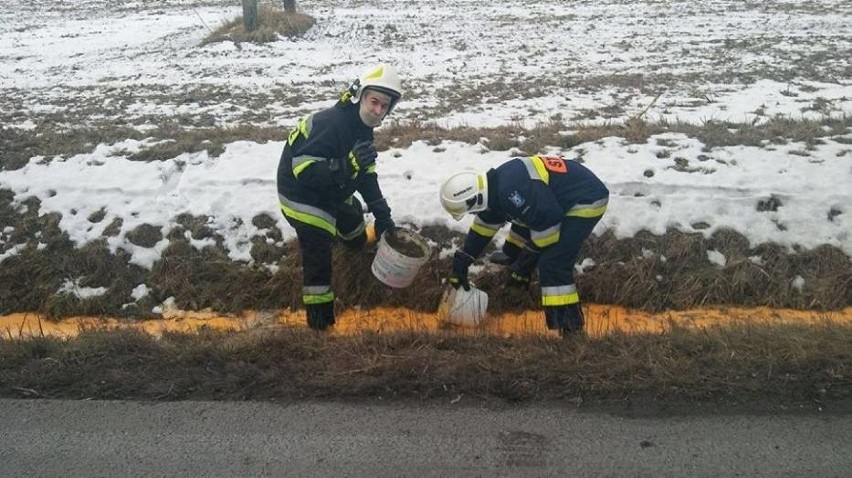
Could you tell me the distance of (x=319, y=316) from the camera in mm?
4730

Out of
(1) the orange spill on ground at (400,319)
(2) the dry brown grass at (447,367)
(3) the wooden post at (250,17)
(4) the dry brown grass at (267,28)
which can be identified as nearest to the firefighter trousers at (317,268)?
(1) the orange spill on ground at (400,319)

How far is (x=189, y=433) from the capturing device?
3066mm

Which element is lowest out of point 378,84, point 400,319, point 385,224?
point 400,319

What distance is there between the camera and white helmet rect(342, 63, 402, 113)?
4.24m

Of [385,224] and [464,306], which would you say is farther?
[385,224]

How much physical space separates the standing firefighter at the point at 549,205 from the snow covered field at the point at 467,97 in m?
1.49

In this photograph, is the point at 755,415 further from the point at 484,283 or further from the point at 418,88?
the point at 418,88

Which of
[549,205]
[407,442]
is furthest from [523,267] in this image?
[407,442]

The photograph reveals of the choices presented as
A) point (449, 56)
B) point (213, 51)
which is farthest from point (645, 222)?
point (213, 51)

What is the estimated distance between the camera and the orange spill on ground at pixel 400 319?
16.6ft

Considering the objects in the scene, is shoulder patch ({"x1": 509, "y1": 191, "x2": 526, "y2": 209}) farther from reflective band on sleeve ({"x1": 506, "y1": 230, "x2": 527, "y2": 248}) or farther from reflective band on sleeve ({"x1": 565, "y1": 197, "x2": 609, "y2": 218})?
reflective band on sleeve ({"x1": 506, "y1": 230, "x2": 527, "y2": 248})

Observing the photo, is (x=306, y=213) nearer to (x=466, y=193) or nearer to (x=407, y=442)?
(x=466, y=193)

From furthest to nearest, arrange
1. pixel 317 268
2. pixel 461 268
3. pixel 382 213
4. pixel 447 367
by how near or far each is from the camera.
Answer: pixel 382 213
pixel 461 268
pixel 317 268
pixel 447 367

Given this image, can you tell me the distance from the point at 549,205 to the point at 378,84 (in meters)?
1.48
